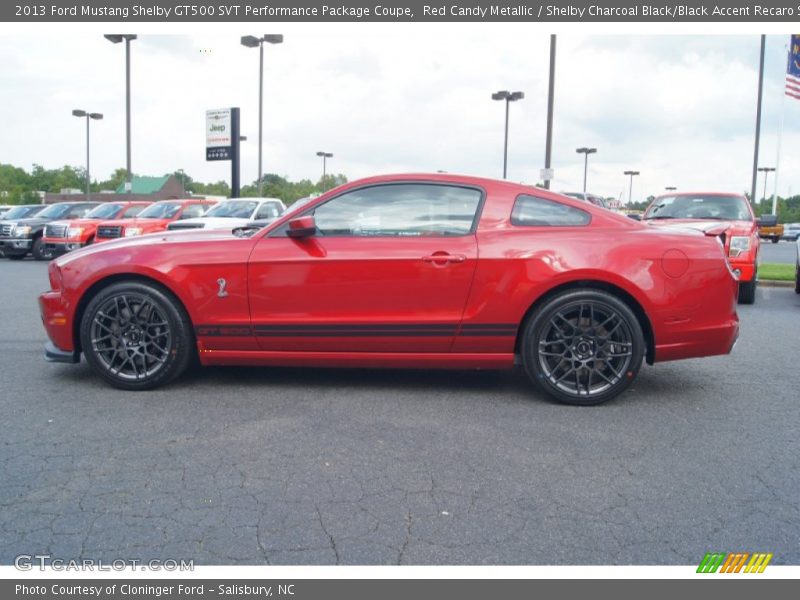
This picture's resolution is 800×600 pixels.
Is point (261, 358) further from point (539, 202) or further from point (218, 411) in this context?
point (539, 202)

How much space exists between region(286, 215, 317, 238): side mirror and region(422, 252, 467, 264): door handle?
0.77 metres

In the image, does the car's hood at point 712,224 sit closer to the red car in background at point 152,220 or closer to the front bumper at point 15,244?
the red car in background at point 152,220

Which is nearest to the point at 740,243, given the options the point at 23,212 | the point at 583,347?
the point at 583,347

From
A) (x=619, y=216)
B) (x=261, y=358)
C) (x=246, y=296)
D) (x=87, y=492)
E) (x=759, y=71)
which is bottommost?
(x=87, y=492)

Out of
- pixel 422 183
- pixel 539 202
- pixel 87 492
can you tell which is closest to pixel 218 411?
pixel 87 492

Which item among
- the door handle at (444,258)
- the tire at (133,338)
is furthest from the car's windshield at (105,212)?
the door handle at (444,258)

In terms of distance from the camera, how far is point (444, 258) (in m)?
4.58

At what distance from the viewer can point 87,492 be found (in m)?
3.17

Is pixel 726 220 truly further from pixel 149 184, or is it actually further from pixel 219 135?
pixel 149 184

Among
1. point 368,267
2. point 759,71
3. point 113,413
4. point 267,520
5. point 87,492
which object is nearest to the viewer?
point 267,520

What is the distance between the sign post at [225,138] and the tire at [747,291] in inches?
719

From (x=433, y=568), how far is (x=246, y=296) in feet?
8.66
